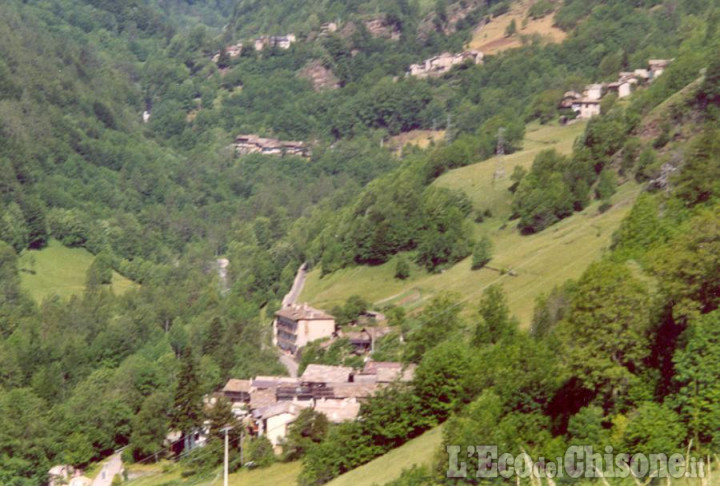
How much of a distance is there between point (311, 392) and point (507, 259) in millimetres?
19916

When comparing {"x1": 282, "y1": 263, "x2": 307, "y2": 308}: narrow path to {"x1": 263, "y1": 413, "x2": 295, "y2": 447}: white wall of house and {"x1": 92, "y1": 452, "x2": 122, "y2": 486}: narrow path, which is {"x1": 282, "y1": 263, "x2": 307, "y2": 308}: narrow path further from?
{"x1": 263, "y1": 413, "x2": 295, "y2": 447}: white wall of house

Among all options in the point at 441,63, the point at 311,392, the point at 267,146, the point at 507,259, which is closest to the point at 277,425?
the point at 311,392

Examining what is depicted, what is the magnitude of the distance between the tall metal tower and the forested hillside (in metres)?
1.04

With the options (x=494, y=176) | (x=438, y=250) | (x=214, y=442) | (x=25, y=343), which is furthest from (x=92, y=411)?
(x=494, y=176)

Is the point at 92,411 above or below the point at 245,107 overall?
below

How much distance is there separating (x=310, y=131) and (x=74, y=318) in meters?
82.1

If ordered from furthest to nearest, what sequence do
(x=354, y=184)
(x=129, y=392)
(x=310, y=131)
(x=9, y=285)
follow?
1. (x=310, y=131)
2. (x=354, y=184)
3. (x=9, y=285)
4. (x=129, y=392)

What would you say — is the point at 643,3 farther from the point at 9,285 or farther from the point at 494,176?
the point at 9,285

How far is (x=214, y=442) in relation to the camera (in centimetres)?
4478

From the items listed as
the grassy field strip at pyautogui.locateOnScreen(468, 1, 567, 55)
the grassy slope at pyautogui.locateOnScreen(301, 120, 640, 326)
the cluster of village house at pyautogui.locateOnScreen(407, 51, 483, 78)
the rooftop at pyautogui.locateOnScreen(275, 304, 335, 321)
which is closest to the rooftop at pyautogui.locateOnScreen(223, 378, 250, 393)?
the rooftop at pyautogui.locateOnScreen(275, 304, 335, 321)

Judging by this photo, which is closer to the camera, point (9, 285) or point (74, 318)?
point (74, 318)

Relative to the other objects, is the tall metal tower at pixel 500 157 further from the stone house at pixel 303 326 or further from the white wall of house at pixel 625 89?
the stone house at pixel 303 326

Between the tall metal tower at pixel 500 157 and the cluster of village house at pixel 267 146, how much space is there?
6565 centimetres

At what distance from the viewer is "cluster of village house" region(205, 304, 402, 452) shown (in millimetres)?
45656
